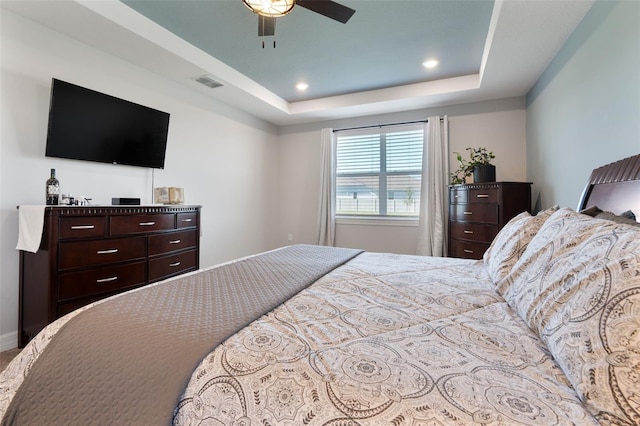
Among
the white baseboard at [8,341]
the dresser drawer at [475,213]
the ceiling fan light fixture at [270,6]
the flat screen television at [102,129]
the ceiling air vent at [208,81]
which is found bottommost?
the white baseboard at [8,341]

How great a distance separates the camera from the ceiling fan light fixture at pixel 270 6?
68.6 inches

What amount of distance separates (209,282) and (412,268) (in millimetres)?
1155

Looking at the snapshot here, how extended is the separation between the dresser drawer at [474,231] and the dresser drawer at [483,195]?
272mm

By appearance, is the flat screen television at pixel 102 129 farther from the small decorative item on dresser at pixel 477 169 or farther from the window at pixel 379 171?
the small decorative item on dresser at pixel 477 169

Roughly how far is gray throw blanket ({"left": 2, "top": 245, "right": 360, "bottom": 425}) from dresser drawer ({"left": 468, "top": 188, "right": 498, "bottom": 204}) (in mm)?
2880

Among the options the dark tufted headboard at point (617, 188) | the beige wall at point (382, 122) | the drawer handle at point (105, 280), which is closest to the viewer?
the dark tufted headboard at point (617, 188)

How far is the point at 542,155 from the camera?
10.3 ft

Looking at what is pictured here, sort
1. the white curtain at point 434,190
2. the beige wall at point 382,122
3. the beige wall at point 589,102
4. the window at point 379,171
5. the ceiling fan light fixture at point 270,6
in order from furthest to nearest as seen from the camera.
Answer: the window at point 379,171 < the white curtain at point 434,190 < the beige wall at point 382,122 < the ceiling fan light fixture at point 270,6 < the beige wall at point 589,102

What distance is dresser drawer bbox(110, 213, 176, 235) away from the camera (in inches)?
93.5

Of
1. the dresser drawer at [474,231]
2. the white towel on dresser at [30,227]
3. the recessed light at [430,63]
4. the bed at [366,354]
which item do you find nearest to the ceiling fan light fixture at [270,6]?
the bed at [366,354]

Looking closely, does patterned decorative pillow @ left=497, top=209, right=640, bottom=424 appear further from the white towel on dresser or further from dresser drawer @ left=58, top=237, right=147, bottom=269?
the white towel on dresser

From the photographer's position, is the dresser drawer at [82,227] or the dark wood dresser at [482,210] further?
the dark wood dresser at [482,210]

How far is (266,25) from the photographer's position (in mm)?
2072

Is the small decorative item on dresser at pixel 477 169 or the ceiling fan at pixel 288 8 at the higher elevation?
the ceiling fan at pixel 288 8
